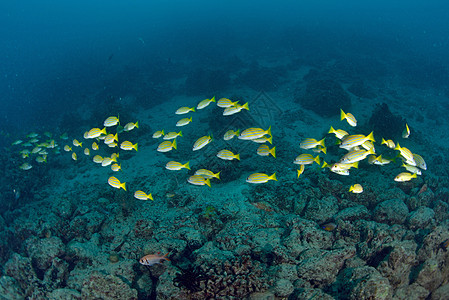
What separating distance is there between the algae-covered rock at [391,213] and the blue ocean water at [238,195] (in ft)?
0.18

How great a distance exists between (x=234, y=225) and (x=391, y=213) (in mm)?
4470

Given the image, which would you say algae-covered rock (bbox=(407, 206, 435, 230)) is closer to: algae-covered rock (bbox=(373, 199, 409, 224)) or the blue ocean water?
the blue ocean water

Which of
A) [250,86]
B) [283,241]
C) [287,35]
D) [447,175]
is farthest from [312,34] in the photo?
[283,241]

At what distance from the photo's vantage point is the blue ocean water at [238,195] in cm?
455

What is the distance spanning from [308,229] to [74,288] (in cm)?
588

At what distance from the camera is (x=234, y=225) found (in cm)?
581

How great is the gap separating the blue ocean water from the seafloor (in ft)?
0.12

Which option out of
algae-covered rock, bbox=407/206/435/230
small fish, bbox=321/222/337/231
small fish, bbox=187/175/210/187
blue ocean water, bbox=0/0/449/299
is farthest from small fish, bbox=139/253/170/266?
algae-covered rock, bbox=407/206/435/230

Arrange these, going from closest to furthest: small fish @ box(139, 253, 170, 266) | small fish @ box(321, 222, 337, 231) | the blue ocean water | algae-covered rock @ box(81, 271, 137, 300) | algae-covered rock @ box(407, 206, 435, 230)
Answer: algae-covered rock @ box(81, 271, 137, 300) < the blue ocean water < small fish @ box(139, 253, 170, 266) < small fish @ box(321, 222, 337, 231) < algae-covered rock @ box(407, 206, 435, 230)

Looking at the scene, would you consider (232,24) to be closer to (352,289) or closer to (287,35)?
(287,35)

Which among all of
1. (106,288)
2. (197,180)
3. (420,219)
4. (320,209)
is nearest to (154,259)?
(106,288)

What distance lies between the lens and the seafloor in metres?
4.44

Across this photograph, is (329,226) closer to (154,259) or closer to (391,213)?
(391,213)

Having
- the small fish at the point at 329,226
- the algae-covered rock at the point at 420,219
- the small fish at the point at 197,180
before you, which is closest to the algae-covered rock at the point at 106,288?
the small fish at the point at 197,180
